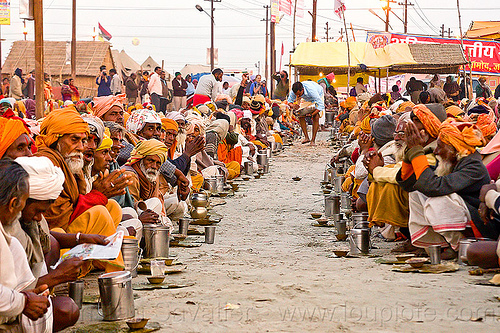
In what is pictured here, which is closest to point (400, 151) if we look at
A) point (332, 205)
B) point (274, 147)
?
point (332, 205)

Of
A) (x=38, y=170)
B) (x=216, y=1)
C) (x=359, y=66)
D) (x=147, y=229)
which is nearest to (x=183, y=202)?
(x=147, y=229)

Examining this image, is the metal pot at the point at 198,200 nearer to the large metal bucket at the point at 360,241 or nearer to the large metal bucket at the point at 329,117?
the large metal bucket at the point at 360,241

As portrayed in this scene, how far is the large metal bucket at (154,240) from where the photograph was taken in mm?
5348

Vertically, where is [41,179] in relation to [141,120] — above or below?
below

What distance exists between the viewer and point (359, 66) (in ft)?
77.8

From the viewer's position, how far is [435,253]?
501 cm

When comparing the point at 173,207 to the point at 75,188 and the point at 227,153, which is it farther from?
the point at 227,153

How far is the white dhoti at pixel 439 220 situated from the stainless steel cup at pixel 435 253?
0.12 m

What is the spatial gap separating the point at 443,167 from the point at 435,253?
672 mm

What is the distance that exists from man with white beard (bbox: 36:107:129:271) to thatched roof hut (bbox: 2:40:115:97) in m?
29.0

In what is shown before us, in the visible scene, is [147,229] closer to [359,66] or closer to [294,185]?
[294,185]

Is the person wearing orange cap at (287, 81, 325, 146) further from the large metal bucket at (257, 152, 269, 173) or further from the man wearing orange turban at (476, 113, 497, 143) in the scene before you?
the man wearing orange turban at (476, 113, 497, 143)

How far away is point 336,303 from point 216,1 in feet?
136

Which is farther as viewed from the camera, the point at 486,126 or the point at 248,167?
the point at 248,167
